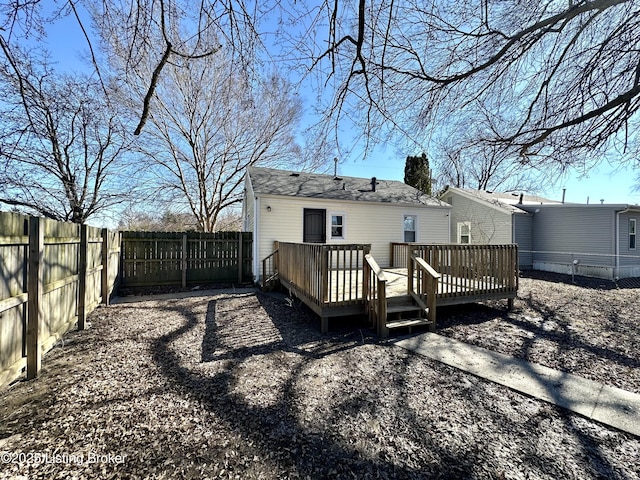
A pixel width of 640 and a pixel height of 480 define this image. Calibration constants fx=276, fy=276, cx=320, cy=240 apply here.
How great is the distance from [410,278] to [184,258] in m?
7.34

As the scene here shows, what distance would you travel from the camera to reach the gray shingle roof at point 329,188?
961 centimetres

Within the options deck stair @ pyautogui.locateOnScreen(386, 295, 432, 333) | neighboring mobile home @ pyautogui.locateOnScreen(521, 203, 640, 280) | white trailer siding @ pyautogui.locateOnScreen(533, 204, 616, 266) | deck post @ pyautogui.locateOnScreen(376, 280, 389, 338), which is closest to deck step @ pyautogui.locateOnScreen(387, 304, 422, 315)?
deck stair @ pyautogui.locateOnScreen(386, 295, 432, 333)

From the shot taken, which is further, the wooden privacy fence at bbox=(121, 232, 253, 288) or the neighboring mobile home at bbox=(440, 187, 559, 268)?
the neighboring mobile home at bbox=(440, 187, 559, 268)

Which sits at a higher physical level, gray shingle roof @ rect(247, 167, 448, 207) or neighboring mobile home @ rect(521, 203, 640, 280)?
gray shingle roof @ rect(247, 167, 448, 207)

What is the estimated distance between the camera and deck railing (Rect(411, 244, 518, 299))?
5785mm

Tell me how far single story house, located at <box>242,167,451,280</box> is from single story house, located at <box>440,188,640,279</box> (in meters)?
4.65

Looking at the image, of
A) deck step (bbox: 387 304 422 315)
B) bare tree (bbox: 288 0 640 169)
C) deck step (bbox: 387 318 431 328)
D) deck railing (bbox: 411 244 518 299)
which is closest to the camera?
bare tree (bbox: 288 0 640 169)

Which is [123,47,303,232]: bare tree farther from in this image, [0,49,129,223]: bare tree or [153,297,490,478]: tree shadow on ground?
[153,297,490,478]: tree shadow on ground

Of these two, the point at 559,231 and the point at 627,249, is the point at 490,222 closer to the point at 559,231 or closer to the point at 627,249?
the point at 559,231

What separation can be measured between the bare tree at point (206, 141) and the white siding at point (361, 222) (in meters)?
6.08

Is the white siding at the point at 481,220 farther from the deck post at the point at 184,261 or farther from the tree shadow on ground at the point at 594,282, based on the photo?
the deck post at the point at 184,261

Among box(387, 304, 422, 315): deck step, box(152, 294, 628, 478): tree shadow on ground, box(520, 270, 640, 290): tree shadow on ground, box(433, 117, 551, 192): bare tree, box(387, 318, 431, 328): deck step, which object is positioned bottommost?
box(152, 294, 628, 478): tree shadow on ground

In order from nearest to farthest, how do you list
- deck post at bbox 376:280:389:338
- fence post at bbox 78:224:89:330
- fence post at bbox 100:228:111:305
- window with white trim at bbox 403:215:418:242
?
fence post at bbox 78:224:89:330 → deck post at bbox 376:280:389:338 → fence post at bbox 100:228:111:305 → window with white trim at bbox 403:215:418:242

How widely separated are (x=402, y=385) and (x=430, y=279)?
2.46 meters
